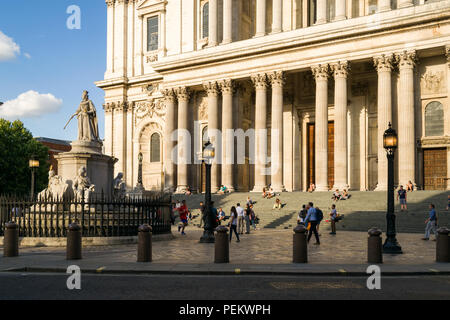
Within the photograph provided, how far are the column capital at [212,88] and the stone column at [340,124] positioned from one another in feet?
36.4

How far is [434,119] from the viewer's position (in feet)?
124

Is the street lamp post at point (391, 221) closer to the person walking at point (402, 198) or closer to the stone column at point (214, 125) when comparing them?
the person walking at point (402, 198)

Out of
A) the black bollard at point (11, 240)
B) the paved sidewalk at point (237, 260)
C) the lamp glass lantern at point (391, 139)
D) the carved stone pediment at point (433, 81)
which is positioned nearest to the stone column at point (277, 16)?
the carved stone pediment at point (433, 81)

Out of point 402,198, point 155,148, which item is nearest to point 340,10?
point 402,198

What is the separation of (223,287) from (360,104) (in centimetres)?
3544

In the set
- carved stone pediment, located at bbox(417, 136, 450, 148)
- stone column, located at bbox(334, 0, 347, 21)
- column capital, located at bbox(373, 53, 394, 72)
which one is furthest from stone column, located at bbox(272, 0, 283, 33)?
carved stone pediment, located at bbox(417, 136, 450, 148)

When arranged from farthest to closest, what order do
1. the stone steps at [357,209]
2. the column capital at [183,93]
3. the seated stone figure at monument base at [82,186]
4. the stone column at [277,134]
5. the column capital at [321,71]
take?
the column capital at [183,93] → the stone column at [277,134] → the column capital at [321,71] → the stone steps at [357,209] → the seated stone figure at monument base at [82,186]

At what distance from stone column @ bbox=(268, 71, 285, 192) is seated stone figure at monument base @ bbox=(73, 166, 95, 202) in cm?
2256

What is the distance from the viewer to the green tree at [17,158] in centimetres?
5659

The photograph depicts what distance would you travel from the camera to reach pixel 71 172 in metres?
20.5

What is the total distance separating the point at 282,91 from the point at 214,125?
7.18m

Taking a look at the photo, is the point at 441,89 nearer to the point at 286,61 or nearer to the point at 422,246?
the point at 286,61

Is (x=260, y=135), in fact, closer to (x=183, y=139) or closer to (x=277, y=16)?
(x=183, y=139)

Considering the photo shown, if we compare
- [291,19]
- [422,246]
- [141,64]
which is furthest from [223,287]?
[141,64]
